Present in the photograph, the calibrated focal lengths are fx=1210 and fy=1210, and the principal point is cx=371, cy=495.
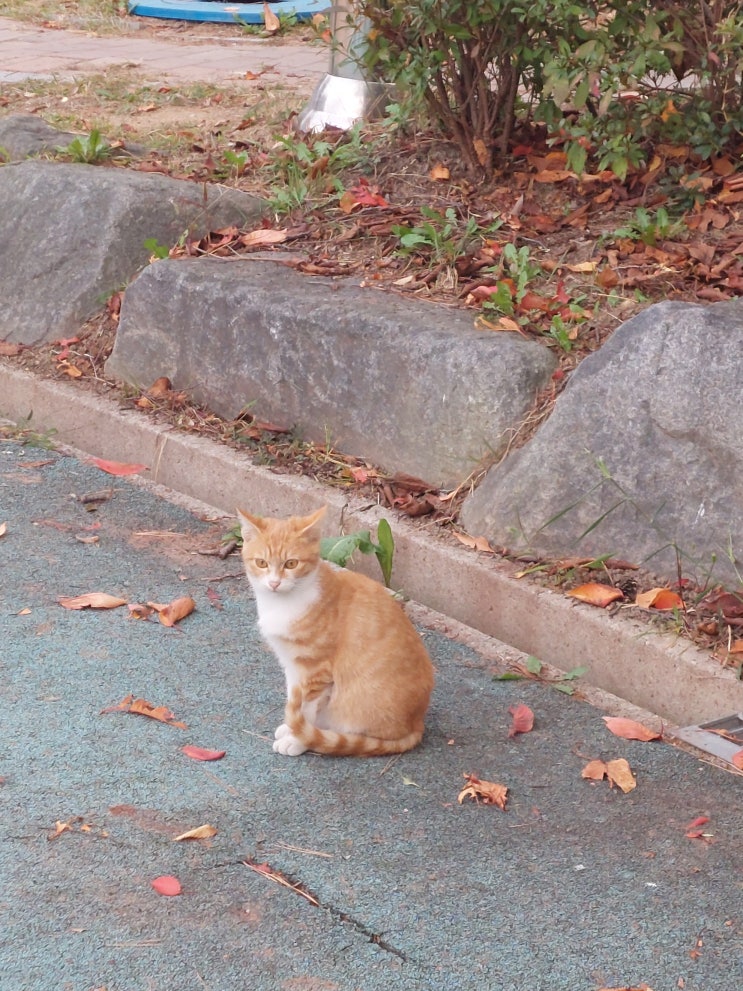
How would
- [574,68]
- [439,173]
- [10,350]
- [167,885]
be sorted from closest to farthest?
[167,885], [574,68], [439,173], [10,350]

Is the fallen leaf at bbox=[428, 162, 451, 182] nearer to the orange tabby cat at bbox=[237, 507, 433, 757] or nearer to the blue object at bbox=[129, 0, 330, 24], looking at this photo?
the orange tabby cat at bbox=[237, 507, 433, 757]

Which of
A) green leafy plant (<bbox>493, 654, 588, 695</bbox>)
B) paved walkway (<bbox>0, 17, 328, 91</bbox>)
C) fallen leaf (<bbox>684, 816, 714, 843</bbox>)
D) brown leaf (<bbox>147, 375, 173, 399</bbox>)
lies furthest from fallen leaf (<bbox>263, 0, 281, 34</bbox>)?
fallen leaf (<bbox>684, 816, 714, 843</bbox>)

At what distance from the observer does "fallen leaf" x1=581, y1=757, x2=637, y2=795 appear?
3.16m

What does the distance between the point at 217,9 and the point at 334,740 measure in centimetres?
1022

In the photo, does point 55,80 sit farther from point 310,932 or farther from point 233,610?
point 310,932

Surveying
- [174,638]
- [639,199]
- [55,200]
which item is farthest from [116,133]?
[174,638]

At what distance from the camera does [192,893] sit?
271 cm

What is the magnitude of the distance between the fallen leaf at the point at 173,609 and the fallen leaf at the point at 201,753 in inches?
29.9

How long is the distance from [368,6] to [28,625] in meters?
3.10

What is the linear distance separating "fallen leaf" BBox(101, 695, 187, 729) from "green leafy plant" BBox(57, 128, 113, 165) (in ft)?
13.4

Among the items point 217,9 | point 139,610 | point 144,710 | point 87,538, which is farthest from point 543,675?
point 217,9

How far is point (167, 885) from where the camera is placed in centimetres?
273

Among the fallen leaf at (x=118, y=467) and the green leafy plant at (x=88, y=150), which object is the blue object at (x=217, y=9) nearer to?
the green leafy plant at (x=88, y=150)

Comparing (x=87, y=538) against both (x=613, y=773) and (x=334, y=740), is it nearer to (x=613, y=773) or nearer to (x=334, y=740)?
(x=334, y=740)
